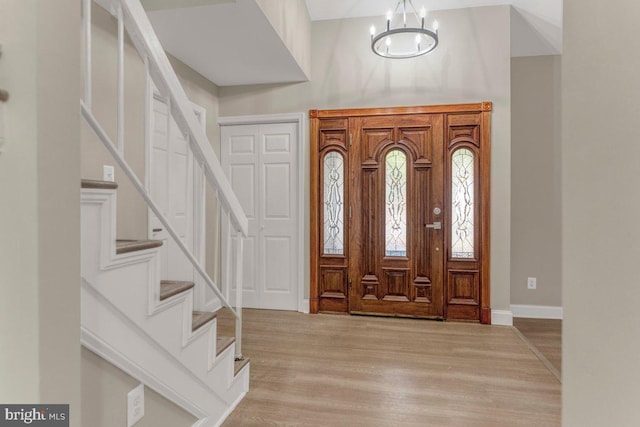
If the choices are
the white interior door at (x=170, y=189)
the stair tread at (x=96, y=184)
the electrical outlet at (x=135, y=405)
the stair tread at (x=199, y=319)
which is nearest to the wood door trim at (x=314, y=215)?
the white interior door at (x=170, y=189)

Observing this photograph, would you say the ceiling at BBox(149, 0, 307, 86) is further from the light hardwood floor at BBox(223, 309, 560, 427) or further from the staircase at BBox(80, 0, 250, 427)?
the light hardwood floor at BBox(223, 309, 560, 427)

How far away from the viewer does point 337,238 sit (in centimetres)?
383

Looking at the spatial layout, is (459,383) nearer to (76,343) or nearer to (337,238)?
(337,238)

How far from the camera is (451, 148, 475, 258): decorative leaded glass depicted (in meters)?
3.57

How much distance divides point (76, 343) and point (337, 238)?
3046 millimetres

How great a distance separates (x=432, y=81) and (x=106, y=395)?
3.71m

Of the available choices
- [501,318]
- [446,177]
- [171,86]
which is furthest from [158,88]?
[501,318]

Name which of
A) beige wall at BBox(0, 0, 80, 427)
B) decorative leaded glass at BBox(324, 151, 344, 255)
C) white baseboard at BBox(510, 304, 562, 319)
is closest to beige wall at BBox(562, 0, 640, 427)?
beige wall at BBox(0, 0, 80, 427)

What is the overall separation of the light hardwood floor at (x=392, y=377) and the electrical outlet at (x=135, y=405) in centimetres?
66

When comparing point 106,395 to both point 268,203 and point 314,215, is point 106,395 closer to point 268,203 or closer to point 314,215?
point 314,215

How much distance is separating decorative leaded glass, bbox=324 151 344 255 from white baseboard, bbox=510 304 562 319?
2.13 metres

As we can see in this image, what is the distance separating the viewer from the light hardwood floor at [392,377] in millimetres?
1938

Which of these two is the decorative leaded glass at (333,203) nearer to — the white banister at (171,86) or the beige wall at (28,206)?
the white banister at (171,86)

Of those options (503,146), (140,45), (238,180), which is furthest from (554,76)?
(140,45)
